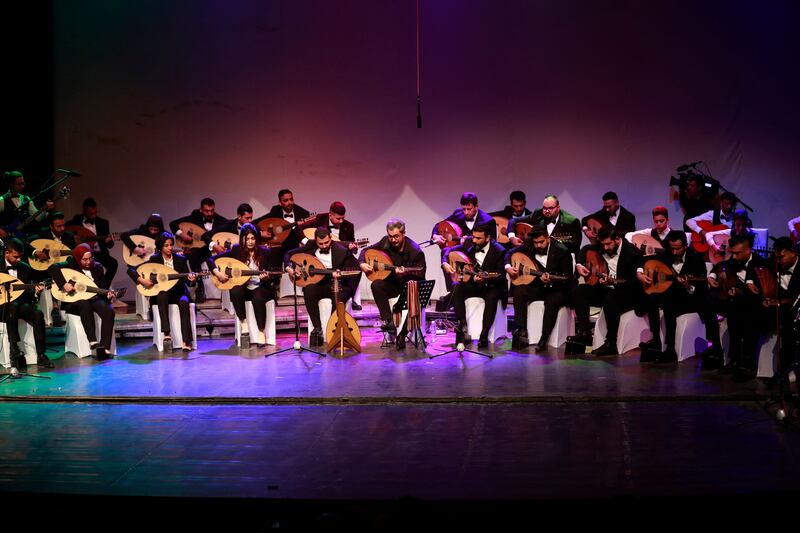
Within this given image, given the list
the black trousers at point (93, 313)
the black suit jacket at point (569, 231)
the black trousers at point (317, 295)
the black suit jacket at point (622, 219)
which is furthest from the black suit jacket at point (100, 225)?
the black suit jacket at point (622, 219)

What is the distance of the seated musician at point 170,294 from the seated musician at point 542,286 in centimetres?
354

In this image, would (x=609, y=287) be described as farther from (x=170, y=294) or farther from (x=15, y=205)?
(x=15, y=205)

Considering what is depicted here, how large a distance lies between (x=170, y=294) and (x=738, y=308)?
5886 mm

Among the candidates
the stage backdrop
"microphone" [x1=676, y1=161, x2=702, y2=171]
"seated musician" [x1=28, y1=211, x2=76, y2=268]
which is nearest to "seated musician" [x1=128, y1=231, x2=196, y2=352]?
"seated musician" [x1=28, y1=211, x2=76, y2=268]

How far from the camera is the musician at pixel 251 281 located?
9430 mm

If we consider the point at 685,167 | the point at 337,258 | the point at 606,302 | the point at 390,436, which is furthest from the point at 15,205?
the point at 685,167

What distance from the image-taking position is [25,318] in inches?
347

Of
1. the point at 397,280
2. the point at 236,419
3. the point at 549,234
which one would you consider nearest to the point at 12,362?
the point at 236,419

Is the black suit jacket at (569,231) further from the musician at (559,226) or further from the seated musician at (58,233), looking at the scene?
the seated musician at (58,233)

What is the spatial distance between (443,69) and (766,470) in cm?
768

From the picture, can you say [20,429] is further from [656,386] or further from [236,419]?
[656,386]

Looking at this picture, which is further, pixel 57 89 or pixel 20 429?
pixel 57 89

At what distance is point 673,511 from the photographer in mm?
3418

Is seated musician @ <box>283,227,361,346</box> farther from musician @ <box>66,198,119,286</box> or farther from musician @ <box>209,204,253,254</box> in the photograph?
musician @ <box>66,198,119,286</box>
